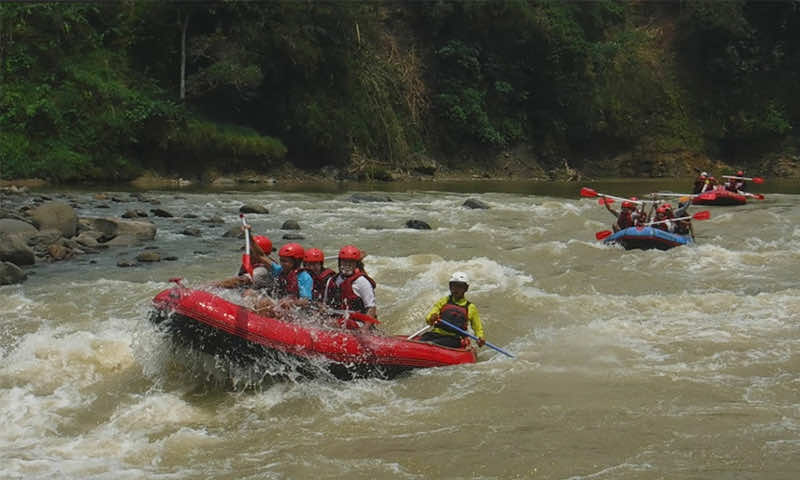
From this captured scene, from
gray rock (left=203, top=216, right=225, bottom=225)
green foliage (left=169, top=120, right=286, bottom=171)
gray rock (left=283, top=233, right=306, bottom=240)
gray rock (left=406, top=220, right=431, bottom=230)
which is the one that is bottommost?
gray rock (left=283, top=233, right=306, bottom=240)

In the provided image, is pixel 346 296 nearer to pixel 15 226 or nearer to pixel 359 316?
pixel 359 316

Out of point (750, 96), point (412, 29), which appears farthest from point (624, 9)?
point (412, 29)

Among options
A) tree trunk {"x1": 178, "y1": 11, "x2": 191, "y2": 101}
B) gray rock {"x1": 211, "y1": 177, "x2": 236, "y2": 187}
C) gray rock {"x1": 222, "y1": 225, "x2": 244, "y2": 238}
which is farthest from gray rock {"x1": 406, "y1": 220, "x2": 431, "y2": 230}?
tree trunk {"x1": 178, "y1": 11, "x2": 191, "y2": 101}

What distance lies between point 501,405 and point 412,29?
30061 millimetres

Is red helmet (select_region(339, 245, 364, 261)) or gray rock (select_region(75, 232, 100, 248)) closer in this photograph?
red helmet (select_region(339, 245, 364, 261))

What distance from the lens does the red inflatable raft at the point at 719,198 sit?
20219 mm

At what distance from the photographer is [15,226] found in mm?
12719

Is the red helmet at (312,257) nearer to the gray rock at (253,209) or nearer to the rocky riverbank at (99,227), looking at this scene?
the rocky riverbank at (99,227)

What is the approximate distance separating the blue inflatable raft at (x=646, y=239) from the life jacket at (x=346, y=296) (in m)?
7.17

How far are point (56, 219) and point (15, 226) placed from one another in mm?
693

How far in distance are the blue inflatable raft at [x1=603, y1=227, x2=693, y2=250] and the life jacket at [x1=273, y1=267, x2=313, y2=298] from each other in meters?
7.54

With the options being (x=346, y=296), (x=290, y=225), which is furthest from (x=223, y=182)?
(x=346, y=296)

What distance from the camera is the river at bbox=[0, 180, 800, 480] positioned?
16.3ft

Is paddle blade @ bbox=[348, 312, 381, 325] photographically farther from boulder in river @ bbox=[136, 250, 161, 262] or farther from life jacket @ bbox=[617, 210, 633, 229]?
life jacket @ bbox=[617, 210, 633, 229]
